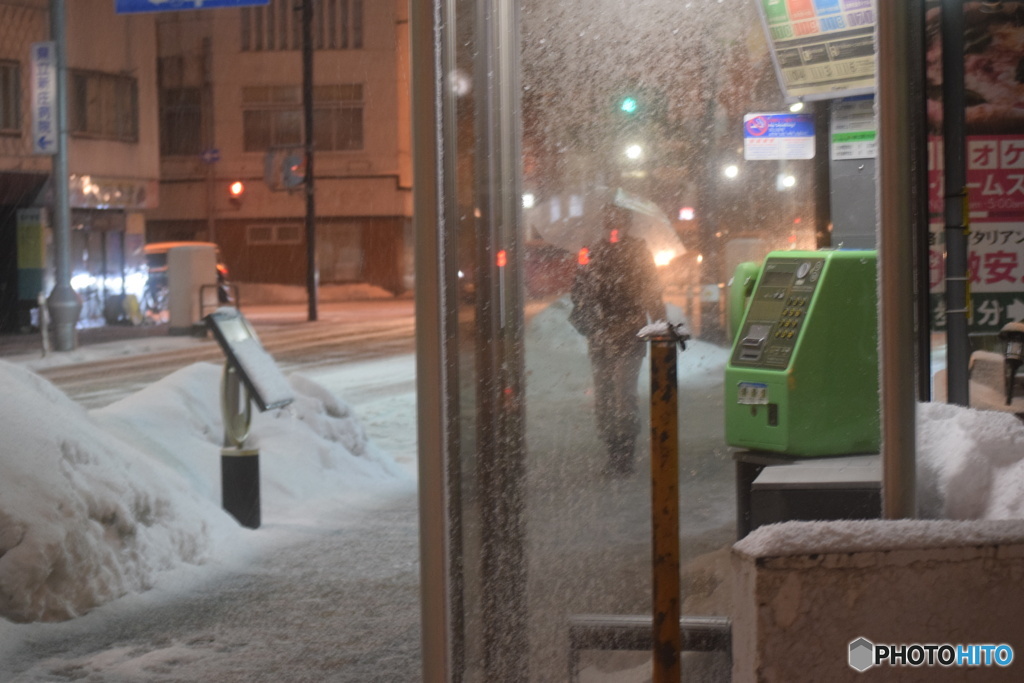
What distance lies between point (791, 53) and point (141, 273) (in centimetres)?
2062

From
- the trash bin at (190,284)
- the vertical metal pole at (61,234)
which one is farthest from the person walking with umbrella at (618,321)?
the trash bin at (190,284)

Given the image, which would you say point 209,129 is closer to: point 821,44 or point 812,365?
point 821,44

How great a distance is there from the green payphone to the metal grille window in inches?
809

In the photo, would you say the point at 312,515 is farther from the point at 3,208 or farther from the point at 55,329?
the point at 3,208

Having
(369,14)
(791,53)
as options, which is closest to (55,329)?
(791,53)

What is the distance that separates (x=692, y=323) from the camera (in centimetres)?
700

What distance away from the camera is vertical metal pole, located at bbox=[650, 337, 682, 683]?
9.77 ft

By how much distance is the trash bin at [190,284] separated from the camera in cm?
1888

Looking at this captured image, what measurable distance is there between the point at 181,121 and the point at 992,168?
30805 millimetres

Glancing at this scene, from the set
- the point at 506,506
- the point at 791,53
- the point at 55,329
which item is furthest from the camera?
the point at 55,329

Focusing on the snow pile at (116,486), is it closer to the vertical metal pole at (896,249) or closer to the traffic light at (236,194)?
the vertical metal pole at (896,249)

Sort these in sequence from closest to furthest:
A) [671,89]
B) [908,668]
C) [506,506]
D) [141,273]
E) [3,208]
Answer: [908,668]
[506,506]
[671,89]
[3,208]
[141,273]

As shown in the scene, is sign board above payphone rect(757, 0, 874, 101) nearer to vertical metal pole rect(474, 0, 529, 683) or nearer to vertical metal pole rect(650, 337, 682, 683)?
vertical metal pole rect(474, 0, 529, 683)

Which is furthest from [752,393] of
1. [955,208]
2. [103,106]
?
[103,106]
